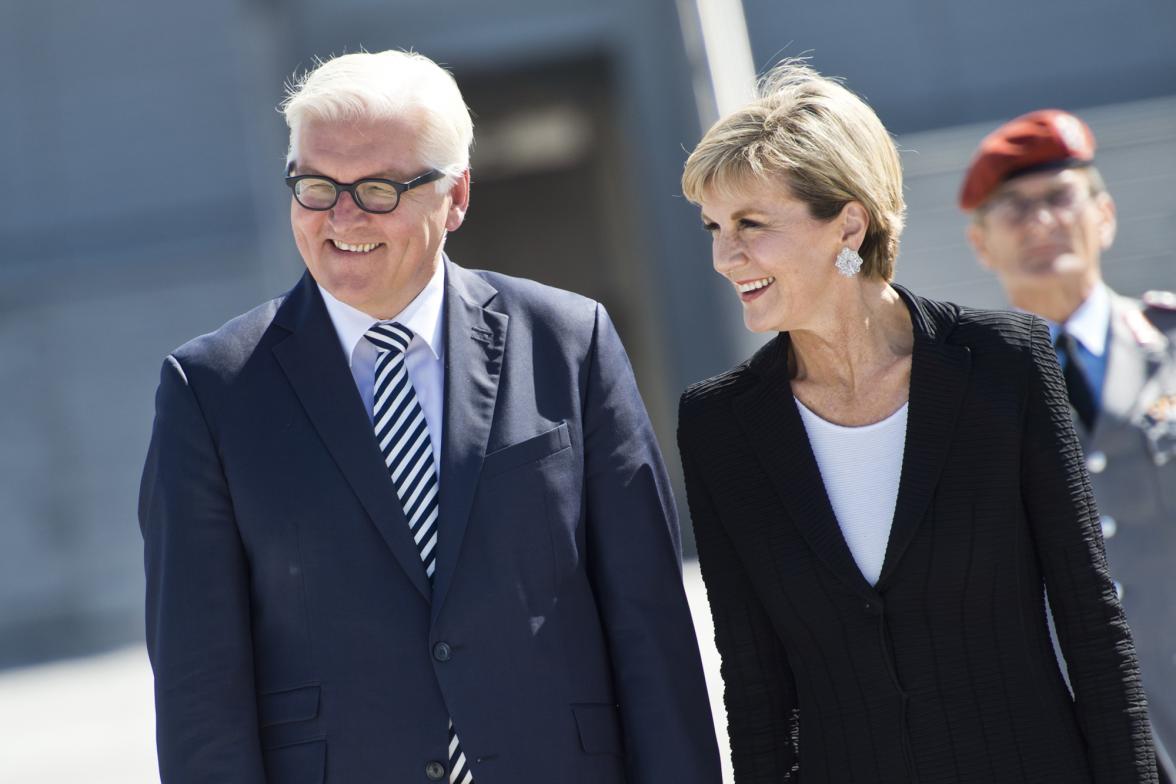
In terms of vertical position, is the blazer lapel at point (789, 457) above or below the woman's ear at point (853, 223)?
below

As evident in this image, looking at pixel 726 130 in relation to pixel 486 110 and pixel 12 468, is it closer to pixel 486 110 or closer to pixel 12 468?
pixel 12 468

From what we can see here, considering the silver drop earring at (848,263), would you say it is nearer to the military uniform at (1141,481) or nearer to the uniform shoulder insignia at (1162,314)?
the military uniform at (1141,481)

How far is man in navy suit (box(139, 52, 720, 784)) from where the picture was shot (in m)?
2.35

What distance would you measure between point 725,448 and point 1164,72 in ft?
25.4

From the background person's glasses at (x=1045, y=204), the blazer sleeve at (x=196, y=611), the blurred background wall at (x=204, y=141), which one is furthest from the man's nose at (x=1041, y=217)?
the blurred background wall at (x=204, y=141)

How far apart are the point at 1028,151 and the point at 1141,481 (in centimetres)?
79

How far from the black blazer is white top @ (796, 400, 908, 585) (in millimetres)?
30

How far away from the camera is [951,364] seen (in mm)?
2416

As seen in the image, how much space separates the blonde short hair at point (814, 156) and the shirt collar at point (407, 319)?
50 cm

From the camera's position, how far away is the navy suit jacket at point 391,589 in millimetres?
2340

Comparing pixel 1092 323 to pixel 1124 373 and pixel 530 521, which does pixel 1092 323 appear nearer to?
pixel 1124 373

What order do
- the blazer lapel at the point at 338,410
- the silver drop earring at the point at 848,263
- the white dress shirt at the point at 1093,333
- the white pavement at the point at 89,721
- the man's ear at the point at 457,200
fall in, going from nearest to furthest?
the blazer lapel at the point at 338,410, the silver drop earring at the point at 848,263, the man's ear at the point at 457,200, the white dress shirt at the point at 1093,333, the white pavement at the point at 89,721

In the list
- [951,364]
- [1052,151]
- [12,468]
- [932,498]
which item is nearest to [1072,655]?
[932,498]

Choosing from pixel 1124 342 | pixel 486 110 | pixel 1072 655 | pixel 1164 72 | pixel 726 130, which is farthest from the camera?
pixel 486 110
